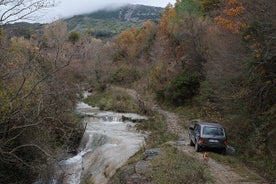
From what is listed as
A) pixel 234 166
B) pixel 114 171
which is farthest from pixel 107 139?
pixel 234 166

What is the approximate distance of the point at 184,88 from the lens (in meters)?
36.7

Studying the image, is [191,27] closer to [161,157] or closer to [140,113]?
[140,113]

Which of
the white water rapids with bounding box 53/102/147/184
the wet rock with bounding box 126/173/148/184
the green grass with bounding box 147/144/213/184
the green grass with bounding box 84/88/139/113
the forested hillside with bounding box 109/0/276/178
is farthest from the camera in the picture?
the green grass with bounding box 84/88/139/113

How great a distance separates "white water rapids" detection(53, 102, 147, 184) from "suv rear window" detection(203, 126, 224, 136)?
402 cm

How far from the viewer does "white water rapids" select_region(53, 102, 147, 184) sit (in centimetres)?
1959

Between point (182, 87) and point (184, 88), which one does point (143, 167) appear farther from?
point (182, 87)

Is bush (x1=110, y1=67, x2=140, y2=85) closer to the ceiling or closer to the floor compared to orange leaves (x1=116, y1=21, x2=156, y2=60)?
closer to the floor

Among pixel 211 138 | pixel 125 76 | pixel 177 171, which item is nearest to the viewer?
pixel 177 171

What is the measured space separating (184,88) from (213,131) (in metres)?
17.1

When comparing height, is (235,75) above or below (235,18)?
below

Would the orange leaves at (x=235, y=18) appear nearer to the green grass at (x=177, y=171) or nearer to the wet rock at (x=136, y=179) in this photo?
the green grass at (x=177, y=171)

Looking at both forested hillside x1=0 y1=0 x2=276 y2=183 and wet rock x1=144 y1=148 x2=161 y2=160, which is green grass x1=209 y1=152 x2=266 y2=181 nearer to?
forested hillside x1=0 y1=0 x2=276 y2=183

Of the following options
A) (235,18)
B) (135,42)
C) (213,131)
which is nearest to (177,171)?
(213,131)

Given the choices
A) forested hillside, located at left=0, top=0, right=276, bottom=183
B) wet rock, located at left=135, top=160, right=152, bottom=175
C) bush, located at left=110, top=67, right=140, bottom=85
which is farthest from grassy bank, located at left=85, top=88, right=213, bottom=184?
bush, located at left=110, top=67, right=140, bottom=85
